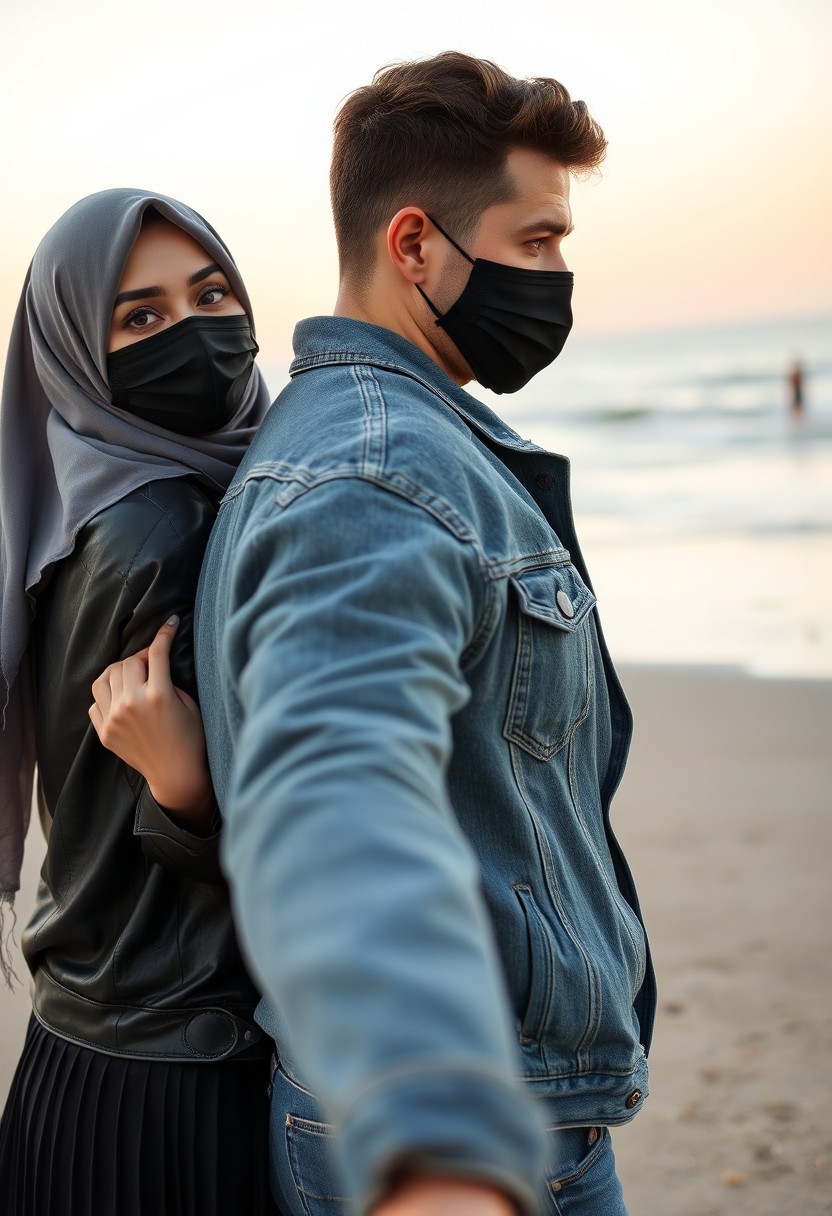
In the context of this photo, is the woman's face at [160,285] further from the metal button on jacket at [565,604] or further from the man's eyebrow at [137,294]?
the metal button on jacket at [565,604]

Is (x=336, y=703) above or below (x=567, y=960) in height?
above

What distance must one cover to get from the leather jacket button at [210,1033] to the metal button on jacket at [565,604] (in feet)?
2.70

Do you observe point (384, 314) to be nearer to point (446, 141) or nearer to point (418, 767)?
point (446, 141)

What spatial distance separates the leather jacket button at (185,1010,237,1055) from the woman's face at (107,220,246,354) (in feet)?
3.67

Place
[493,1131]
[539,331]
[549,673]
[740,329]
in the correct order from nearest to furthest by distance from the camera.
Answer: [493,1131] → [549,673] → [539,331] → [740,329]

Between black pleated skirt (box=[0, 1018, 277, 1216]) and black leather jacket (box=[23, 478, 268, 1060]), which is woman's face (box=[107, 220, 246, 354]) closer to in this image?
black leather jacket (box=[23, 478, 268, 1060])

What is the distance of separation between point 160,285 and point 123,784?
0.88 m

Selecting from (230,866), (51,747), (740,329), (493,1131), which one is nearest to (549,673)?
(230,866)

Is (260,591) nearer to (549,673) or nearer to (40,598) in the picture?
(549,673)

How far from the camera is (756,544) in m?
11.7

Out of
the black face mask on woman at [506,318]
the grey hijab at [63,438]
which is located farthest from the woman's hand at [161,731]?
the black face mask on woman at [506,318]

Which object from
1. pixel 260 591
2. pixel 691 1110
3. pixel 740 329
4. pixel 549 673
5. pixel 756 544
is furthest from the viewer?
pixel 740 329

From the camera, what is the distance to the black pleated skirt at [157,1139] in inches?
71.5

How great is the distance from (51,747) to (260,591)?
1.05m
